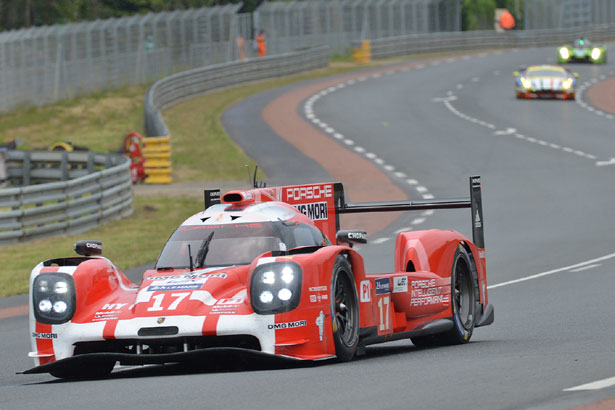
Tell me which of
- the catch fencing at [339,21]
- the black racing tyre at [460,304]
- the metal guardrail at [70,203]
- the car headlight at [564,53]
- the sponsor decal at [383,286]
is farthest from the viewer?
the catch fencing at [339,21]

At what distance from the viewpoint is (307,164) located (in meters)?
34.3

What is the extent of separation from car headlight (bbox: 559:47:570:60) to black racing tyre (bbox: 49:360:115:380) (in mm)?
60204

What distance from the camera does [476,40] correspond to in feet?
256

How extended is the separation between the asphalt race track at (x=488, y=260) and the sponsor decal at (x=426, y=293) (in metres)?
0.41

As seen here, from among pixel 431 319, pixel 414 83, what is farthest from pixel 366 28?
pixel 431 319

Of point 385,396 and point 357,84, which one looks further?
point 357,84

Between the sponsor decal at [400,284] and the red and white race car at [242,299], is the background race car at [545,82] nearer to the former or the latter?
the red and white race car at [242,299]

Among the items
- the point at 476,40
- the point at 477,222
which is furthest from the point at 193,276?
the point at 476,40

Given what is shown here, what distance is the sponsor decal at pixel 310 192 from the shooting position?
11.4 meters

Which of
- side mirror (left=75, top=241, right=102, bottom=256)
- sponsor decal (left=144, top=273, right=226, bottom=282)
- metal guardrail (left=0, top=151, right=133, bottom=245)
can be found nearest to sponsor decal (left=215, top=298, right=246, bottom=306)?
sponsor decal (left=144, top=273, right=226, bottom=282)

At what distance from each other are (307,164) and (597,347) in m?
25.5

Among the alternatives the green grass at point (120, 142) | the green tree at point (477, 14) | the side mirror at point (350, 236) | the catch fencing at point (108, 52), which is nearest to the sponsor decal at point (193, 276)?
the side mirror at point (350, 236)

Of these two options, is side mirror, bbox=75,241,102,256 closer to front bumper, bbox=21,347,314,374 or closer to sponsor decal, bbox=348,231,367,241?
front bumper, bbox=21,347,314,374

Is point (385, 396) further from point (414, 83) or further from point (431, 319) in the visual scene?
point (414, 83)
